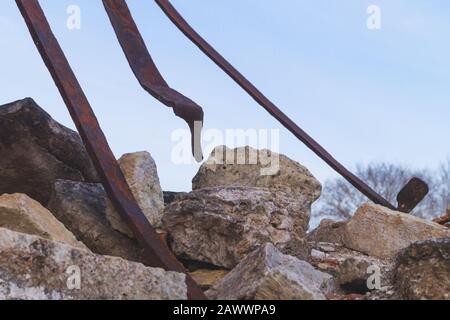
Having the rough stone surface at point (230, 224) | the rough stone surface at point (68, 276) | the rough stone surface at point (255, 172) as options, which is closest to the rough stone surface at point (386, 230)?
the rough stone surface at point (255, 172)

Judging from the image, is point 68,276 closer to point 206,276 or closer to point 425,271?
point 206,276

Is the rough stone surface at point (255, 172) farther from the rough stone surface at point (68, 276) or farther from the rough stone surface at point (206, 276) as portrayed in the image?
the rough stone surface at point (68, 276)

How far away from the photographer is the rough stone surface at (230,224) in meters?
3.28

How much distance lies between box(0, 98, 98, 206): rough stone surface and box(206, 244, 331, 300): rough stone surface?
5.00 feet

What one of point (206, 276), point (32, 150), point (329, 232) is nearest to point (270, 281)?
point (206, 276)

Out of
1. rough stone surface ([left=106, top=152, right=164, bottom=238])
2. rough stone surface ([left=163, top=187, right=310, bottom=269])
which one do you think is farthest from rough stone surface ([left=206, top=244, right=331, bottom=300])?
rough stone surface ([left=106, top=152, right=164, bottom=238])

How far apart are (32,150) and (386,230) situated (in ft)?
6.46

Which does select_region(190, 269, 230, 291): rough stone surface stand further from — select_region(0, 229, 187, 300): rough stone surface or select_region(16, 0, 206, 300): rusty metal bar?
select_region(0, 229, 187, 300): rough stone surface

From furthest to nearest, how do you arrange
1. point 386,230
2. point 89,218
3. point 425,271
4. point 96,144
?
point 386,230 < point 89,218 < point 96,144 < point 425,271

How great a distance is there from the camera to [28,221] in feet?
10.1

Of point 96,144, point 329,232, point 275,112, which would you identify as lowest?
point 329,232

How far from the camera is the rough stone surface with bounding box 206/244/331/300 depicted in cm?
238
